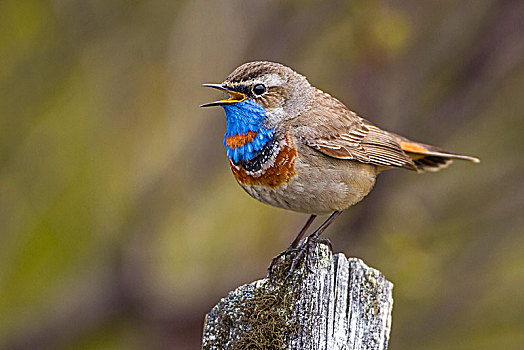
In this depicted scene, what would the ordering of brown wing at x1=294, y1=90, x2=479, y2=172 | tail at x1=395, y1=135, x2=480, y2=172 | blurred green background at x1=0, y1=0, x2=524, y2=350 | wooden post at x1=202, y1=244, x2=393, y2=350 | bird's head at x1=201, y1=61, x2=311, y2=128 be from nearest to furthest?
wooden post at x1=202, y1=244, x2=393, y2=350
bird's head at x1=201, y1=61, x2=311, y2=128
brown wing at x1=294, y1=90, x2=479, y2=172
tail at x1=395, y1=135, x2=480, y2=172
blurred green background at x1=0, y1=0, x2=524, y2=350

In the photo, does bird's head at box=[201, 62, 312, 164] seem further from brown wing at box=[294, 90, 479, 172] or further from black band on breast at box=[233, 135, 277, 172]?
brown wing at box=[294, 90, 479, 172]

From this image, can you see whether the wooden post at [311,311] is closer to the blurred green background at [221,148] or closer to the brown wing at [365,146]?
the brown wing at [365,146]

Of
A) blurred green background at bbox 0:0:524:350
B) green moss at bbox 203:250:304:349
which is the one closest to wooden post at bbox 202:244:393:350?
green moss at bbox 203:250:304:349

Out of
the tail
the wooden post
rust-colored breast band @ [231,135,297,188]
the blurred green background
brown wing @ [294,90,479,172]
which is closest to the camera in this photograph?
the wooden post

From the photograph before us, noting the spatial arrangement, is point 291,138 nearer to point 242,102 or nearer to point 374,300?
point 242,102

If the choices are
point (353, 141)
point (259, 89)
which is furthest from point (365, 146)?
point (259, 89)

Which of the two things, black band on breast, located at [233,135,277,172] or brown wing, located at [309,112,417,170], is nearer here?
black band on breast, located at [233,135,277,172]
